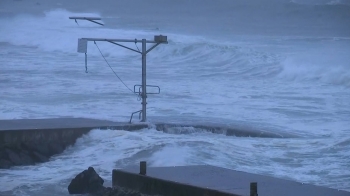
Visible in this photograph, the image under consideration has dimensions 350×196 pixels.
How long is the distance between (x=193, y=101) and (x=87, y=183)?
10606 mm

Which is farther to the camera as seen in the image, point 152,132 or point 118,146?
point 152,132

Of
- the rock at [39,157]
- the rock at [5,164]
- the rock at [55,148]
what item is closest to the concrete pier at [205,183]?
the rock at [5,164]

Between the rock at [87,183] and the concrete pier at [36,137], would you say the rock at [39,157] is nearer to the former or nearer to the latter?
the concrete pier at [36,137]

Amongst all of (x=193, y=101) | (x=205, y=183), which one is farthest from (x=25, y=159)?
(x=193, y=101)

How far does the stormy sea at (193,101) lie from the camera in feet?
41.1

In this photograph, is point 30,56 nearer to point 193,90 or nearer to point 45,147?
point 193,90

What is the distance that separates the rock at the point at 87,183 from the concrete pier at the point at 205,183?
629 millimetres

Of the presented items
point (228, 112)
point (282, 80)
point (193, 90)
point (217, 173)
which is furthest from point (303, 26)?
point (217, 173)

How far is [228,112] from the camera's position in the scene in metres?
19.0

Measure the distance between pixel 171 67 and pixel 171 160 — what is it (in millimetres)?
20734

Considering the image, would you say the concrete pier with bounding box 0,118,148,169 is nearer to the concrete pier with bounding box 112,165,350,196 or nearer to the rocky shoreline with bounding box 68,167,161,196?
the rocky shoreline with bounding box 68,167,161,196

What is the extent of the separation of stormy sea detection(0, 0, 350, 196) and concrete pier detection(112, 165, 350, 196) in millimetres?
1693

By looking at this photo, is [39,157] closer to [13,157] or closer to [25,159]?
[25,159]

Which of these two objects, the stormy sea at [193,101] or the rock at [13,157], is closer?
the stormy sea at [193,101]
